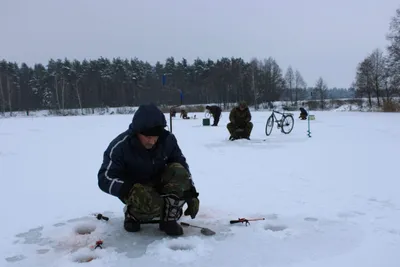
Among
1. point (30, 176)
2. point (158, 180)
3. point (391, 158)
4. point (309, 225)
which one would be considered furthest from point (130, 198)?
point (391, 158)

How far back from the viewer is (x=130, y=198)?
8.45 feet

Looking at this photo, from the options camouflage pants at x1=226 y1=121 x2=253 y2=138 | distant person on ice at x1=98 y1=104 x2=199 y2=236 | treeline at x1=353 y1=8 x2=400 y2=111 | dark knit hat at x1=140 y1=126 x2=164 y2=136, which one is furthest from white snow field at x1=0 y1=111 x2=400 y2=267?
treeline at x1=353 y1=8 x2=400 y2=111

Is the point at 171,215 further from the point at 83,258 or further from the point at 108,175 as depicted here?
the point at 83,258

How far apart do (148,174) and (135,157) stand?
211 millimetres

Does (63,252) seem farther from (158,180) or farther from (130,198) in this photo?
(158,180)

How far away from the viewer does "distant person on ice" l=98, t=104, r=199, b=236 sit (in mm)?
2594

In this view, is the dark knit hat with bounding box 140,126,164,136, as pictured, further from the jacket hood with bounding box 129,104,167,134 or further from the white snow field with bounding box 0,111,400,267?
the white snow field with bounding box 0,111,400,267

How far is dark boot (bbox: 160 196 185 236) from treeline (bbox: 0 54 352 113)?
174 ft

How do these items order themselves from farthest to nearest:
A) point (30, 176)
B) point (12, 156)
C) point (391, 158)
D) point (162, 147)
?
point (12, 156)
point (391, 158)
point (30, 176)
point (162, 147)

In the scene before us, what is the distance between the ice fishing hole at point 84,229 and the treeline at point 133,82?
173 ft

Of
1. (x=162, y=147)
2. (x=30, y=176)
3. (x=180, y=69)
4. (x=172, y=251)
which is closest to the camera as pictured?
(x=172, y=251)

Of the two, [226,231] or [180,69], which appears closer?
[226,231]

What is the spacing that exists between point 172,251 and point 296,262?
865 millimetres

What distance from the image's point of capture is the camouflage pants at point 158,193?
256 centimetres
